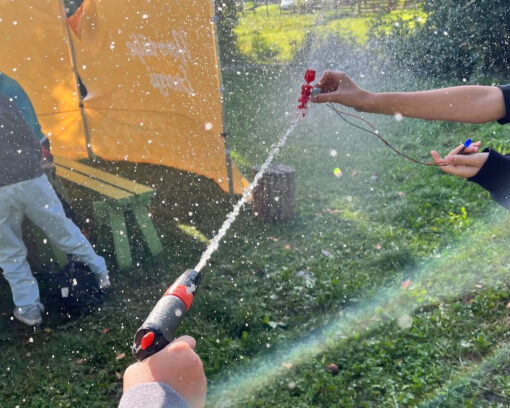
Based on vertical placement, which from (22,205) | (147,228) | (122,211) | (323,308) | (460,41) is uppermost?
(22,205)

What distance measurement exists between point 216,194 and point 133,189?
5.08 feet

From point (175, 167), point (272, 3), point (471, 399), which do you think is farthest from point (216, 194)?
point (272, 3)

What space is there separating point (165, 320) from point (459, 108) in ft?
6.00

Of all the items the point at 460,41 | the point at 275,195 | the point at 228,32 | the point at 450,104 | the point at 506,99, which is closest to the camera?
the point at 506,99

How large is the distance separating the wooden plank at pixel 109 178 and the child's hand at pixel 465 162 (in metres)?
3.62

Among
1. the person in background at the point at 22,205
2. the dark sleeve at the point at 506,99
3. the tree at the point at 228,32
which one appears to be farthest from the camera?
the tree at the point at 228,32

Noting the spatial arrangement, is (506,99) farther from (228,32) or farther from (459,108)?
(228,32)

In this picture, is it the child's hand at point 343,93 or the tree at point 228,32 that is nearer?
the child's hand at point 343,93

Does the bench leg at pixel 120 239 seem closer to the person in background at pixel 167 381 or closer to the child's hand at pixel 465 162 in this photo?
the child's hand at pixel 465 162

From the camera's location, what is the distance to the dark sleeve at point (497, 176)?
86.9 inches

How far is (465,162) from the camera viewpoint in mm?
2223

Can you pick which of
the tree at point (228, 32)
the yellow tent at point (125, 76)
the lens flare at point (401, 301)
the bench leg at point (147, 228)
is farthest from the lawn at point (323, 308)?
the tree at point (228, 32)

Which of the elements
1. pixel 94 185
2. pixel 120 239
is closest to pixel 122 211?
pixel 120 239

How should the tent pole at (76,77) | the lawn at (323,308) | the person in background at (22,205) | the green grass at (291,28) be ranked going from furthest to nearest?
the green grass at (291,28) → the tent pole at (76,77) → the person in background at (22,205) → the lawn at (323,308)
